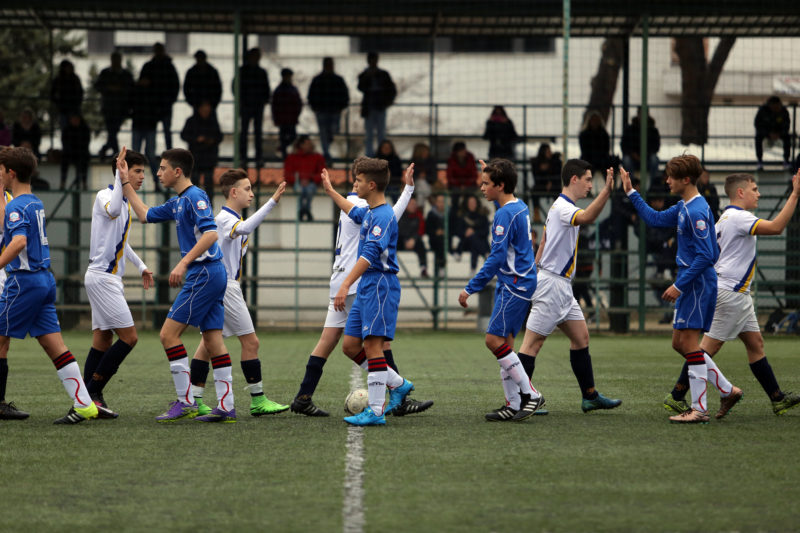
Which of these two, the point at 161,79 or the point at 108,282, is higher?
the point at 161,79

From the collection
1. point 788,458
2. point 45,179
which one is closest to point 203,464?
point 788,458

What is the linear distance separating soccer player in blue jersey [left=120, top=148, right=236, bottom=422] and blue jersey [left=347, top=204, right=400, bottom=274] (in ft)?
3.65

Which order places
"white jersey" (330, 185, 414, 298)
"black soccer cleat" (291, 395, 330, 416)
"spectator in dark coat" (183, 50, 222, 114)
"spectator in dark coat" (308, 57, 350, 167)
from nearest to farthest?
"black soccer cleat" (291, 395, 330, 416) < "white jersey" (330, 185, 414, 298) < "spectator in dark coat" (183, 50, 222, 114) < "spectator in dark coat" (308, 57, 350, 167)

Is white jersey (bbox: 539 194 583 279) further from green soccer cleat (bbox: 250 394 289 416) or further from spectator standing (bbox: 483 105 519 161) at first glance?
spectator standing (bbox: 483 105 519 161)

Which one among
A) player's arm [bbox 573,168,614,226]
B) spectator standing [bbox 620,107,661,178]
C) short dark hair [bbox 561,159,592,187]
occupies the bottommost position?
player's arm [bbox 573,168,614,226]

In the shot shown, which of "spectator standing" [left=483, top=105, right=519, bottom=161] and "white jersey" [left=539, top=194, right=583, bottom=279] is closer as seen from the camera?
"white jersey" [left=539, top=194, right=583, bottom=279]

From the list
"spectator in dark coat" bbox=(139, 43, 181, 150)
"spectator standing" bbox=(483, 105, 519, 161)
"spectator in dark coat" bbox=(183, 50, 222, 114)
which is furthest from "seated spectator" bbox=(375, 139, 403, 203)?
"spectator in dark coat" bbox=(139, 43, 181, 150)

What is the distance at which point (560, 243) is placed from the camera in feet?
26.5

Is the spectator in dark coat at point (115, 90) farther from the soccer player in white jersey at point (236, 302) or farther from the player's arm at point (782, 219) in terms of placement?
the player's arm at point (782, 219)

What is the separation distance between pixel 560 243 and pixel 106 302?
361cm

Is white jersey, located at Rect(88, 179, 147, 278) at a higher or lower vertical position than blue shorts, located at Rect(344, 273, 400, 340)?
higher

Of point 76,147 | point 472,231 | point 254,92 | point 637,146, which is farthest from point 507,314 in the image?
point 76,147

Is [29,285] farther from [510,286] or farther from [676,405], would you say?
[676,405]

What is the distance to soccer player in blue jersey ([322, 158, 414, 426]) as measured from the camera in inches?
285
